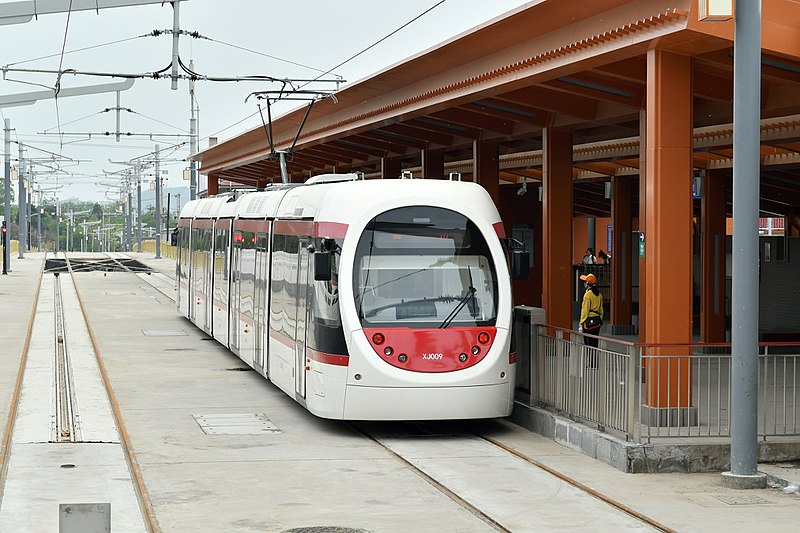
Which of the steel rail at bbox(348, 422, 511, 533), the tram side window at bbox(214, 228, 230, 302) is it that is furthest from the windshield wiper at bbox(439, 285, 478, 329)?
the tram side window at bbox(214, 228, 230, 302)

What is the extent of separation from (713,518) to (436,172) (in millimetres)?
17773

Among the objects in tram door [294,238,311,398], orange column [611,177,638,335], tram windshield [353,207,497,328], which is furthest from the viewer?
orange column [611,177,638,335]

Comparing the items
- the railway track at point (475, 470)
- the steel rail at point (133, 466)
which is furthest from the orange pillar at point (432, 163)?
the railway track at point (475, 470)

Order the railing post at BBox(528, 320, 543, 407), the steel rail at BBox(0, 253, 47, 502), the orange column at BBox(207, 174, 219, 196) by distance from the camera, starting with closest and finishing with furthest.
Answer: the steel rail at BBox(0, 253, 47, 502) → the railing post at BBox(528, 320, 543, 407) → the orange column at BBox(207, 174, 219, 196)

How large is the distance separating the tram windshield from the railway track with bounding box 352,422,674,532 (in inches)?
53.5

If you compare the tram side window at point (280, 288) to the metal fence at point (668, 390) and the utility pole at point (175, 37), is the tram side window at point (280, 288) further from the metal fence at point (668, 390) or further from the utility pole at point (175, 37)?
the utility pole at point (175, 37)

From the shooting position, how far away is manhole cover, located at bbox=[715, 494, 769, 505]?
11.4m

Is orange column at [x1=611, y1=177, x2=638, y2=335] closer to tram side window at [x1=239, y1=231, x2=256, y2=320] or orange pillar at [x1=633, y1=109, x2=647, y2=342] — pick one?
tram side window at [x1=239, y1=231, x2=256, y2=320]

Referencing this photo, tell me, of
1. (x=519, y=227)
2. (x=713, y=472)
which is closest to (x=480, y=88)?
(x=713, y=472)

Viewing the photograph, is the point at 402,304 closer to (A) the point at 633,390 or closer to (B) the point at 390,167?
(A) the point at 633,390

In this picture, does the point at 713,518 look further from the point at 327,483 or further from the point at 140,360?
the point at 140,360

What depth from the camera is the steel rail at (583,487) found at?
34.1ft

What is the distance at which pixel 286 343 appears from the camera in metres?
17.4

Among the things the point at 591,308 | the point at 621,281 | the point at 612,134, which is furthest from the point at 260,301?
the point at 621,281
